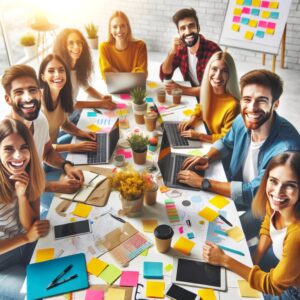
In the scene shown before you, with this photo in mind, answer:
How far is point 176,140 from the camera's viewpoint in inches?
91.4

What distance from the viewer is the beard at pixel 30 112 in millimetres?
1883

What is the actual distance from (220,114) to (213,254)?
4.00ft

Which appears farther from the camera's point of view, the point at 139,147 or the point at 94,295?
the point at 139,147

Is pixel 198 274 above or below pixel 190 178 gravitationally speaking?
below

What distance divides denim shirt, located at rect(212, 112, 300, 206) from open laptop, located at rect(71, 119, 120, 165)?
2.18 feet

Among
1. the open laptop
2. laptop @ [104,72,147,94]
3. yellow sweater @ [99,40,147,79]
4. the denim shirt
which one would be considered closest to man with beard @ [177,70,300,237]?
the denim shirt

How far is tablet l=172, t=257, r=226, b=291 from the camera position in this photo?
1.43m

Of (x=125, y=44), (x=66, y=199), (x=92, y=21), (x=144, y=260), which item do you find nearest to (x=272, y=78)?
(x=144, y=260)

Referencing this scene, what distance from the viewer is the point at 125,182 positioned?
165 cm

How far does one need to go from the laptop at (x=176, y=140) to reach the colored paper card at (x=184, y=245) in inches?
30.6

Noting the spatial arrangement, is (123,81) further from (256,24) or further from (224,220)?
(256,24)

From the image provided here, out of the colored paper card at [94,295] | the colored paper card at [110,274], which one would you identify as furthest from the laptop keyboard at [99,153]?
the colored paper card at [94,295]

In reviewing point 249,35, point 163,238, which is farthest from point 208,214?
point 249,35

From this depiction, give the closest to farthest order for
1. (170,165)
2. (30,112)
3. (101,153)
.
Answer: (30,112), (170,165), (101,153)
